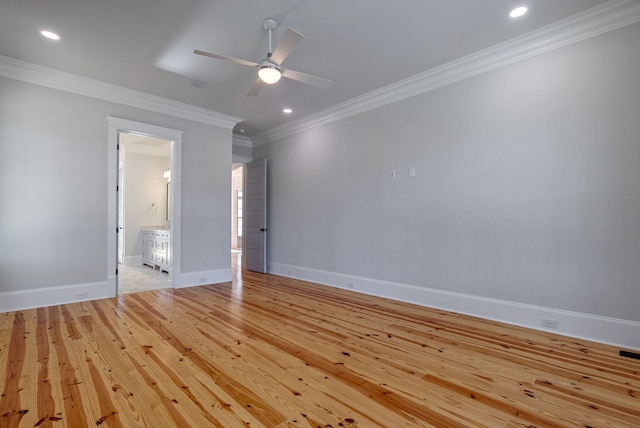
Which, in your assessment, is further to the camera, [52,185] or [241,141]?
[241,141]

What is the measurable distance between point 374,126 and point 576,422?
4051 millimetres

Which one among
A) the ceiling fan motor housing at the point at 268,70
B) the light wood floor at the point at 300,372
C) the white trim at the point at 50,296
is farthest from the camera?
the white trim at the point at 50,296

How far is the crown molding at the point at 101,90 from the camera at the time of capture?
150 inches

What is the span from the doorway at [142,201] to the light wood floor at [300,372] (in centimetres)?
378

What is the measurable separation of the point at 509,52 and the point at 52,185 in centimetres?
599

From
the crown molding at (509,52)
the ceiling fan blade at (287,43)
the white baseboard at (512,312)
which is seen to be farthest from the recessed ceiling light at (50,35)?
the white baseboard at (512,312)

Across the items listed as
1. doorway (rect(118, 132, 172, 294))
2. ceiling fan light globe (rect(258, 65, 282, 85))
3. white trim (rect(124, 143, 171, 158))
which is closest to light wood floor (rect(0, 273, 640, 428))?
ceiling fan light globe (rect(258, 65, 282, 85))

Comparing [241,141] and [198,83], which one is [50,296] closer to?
[198,83]

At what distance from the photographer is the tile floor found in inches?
202

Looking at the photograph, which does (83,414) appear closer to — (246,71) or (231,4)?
(231,4)

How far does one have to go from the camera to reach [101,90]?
14.4 feet

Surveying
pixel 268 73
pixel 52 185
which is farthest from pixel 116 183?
pixel 268 73

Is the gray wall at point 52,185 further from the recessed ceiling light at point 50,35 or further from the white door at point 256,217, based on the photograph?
the white door at point 256,217

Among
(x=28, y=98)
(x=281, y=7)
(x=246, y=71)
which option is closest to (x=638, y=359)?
(x=281, y=7)
